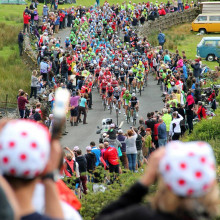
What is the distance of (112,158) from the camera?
16656mm

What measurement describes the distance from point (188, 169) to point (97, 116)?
2508cm

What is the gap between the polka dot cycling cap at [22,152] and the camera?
346cm

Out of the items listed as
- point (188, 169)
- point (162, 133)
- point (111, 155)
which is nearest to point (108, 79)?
point (162, 133)

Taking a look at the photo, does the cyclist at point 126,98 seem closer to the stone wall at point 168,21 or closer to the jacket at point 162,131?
the jacket at point 162,131

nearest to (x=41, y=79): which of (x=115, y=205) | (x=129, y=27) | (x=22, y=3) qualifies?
(x=129, y=27)

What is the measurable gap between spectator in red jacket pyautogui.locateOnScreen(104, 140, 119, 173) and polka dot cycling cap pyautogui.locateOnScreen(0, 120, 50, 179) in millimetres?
13080

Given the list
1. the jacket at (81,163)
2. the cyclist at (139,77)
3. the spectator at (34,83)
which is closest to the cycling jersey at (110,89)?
the spectator at (34,83)

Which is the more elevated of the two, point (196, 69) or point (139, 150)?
point (196, 69)

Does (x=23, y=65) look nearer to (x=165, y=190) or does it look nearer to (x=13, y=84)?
(x=13, y=84)

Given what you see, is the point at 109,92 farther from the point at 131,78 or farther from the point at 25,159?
the point at 25,159

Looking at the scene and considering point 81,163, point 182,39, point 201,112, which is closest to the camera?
point 81,163

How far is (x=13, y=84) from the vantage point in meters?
35.3

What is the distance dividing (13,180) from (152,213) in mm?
741

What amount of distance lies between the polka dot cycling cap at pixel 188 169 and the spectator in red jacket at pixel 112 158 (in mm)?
13128
